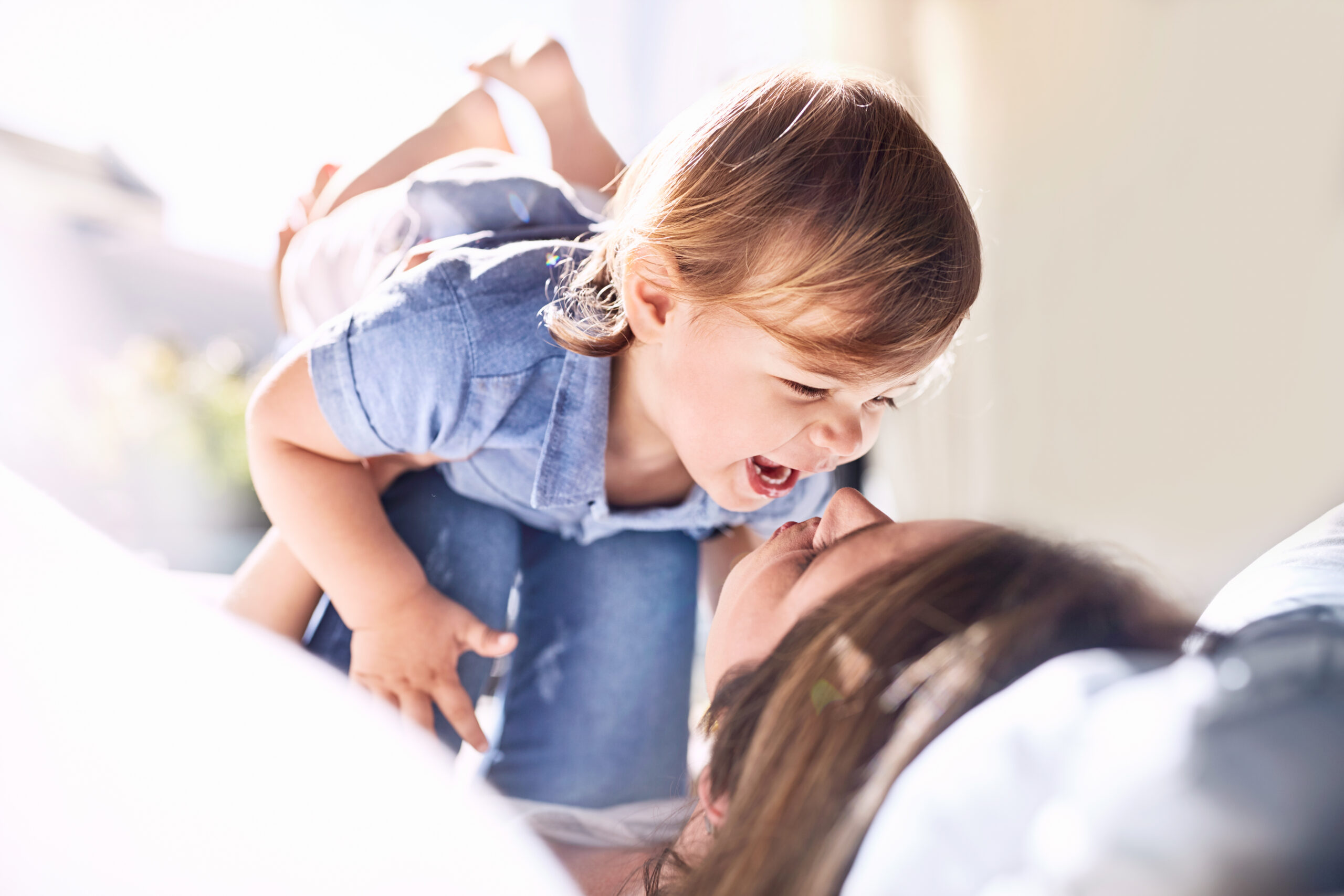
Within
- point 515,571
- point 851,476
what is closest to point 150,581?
point 515,571

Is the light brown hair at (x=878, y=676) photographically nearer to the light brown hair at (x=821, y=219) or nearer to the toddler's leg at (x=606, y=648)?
the light brown hair at (x=821, y=219)

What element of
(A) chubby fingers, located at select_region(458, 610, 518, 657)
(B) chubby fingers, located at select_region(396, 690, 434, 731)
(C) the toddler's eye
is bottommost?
(B) chubby fingers, located at select_region(396, 690, 434, 731)

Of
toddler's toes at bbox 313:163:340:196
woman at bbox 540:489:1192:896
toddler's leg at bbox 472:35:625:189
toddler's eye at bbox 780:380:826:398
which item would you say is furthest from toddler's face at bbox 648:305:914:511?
toddler's toes at bbox 313:163:340:196

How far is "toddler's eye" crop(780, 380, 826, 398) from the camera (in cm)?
42

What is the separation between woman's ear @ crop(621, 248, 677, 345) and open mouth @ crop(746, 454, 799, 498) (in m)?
0.09

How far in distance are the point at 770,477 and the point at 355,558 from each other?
25 cm

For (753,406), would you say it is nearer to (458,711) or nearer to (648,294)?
(648,294)

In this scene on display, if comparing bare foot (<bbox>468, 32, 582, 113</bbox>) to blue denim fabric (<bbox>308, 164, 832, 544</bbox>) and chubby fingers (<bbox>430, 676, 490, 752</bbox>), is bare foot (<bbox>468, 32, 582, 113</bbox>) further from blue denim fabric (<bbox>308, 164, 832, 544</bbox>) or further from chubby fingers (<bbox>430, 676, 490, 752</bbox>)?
chubby fingers (<bbox>430, 676, 490, 752</bbox>)

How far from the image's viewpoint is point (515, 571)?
2.05 feet

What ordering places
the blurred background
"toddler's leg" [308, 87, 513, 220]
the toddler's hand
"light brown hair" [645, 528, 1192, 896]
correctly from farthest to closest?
"toddler's leg" [308, 87, 513, 220] → the toddler's hand → the blurred background → "light brown hair" [645, 528, 1192, 896]

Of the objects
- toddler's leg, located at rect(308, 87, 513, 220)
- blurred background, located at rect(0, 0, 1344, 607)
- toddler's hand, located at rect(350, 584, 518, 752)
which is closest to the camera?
blurred background, located at rect(0, 0, 1344, 607)

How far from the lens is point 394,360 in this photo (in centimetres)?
48

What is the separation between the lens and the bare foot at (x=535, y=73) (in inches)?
26.1

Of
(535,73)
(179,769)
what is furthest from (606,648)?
(535,73)
